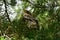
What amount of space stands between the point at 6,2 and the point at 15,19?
0.19 meters

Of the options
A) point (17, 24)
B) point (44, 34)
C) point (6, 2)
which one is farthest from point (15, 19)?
point (44, 34)

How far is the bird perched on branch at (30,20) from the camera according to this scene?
227 centimetres

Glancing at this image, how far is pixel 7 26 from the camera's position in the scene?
7.57ft

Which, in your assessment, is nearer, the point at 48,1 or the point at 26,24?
the point at 48,1

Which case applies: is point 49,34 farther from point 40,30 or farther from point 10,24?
point 10,24

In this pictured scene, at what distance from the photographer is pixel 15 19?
2.26 meters

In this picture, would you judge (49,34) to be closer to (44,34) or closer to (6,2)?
(44,34)

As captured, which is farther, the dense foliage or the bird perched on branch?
the bird perched on branch

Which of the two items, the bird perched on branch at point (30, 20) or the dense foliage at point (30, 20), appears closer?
the dense foliage at point (30, 20)

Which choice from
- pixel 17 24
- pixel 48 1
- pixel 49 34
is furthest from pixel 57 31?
pixel 17 24

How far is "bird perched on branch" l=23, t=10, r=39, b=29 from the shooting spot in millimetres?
2273

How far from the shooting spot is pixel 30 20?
2.33m

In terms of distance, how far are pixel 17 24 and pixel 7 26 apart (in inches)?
4.4

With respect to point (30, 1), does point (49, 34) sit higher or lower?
lower
